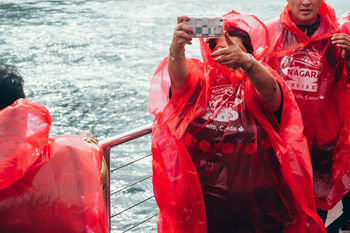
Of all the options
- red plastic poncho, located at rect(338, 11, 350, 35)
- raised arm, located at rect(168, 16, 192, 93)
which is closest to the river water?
red plastic poncho, located at rect(338, 11, 350, 35)

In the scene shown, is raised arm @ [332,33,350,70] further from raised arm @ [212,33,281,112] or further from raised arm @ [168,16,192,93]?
raised arm @ [168,16,192,93]

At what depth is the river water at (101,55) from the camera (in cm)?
945

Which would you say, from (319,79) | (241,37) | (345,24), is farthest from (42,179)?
(345,24)

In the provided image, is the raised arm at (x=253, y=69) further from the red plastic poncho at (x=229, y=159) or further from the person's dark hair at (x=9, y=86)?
the person's dark hair at (x=9, y=86)

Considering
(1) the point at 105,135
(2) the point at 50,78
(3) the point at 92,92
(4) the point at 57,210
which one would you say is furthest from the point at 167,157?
(2) the point at 50,78

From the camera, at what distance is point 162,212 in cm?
149

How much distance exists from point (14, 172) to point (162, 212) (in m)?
0.59

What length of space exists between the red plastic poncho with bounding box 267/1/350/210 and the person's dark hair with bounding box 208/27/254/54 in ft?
1.10

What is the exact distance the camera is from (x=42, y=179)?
1.06m

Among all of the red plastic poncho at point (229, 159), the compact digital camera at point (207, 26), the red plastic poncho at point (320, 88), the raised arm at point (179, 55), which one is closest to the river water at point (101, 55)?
the red plastic poncho at point (320, 88)

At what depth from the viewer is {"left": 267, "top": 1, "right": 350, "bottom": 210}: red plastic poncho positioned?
168cm

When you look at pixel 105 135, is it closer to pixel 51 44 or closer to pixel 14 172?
pixel 51 44

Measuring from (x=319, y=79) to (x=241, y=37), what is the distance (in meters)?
0.41

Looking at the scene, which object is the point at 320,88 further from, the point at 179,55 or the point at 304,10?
the point at 179,55
